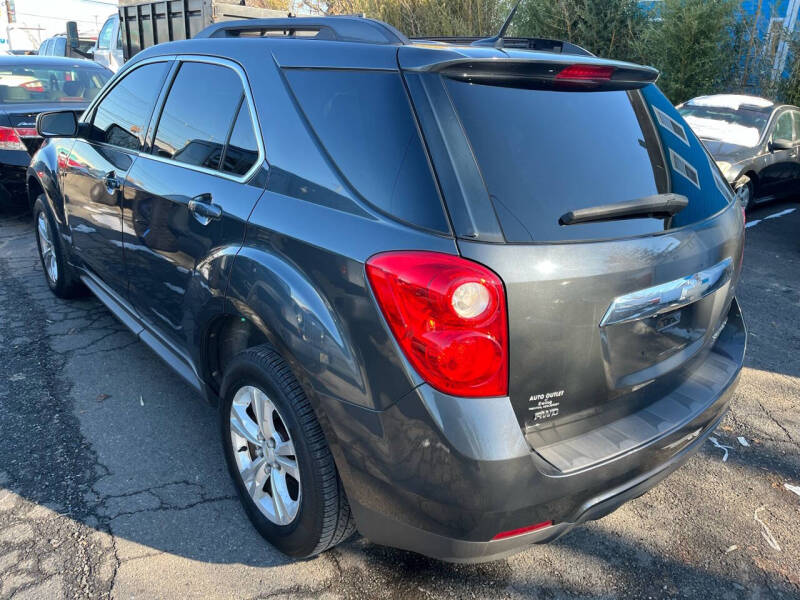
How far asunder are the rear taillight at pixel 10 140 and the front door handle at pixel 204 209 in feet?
15.9

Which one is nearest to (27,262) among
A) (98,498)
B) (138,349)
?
(138,349)

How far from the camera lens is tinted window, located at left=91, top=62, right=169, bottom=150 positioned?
3.19m

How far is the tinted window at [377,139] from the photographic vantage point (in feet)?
5.89

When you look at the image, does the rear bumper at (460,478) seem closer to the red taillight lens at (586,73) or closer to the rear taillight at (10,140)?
the red taillight lens at (586,73)

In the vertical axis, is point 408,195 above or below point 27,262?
above

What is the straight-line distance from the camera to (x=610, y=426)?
1.97m

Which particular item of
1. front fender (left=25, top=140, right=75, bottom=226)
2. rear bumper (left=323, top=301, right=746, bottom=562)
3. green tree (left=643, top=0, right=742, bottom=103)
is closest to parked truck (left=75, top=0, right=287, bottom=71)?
front fender (left=25, top=140, right=75, bottom=226)

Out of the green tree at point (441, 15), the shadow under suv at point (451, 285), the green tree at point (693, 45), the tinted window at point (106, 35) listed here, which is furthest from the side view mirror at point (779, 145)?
the tinted window at point (106, 35)

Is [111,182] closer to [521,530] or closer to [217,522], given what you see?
[217,522]

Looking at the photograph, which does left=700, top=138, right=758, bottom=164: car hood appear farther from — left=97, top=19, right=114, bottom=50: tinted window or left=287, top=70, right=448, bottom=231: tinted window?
left=97, top=19, right=114, bottom=50: tinted window

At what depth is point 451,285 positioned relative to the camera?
5.53 feet

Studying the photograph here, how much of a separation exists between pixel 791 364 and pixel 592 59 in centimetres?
292

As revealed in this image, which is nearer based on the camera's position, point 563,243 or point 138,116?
point 563,243

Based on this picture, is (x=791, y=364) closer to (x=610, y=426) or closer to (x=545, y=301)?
(x=610, y=426)
